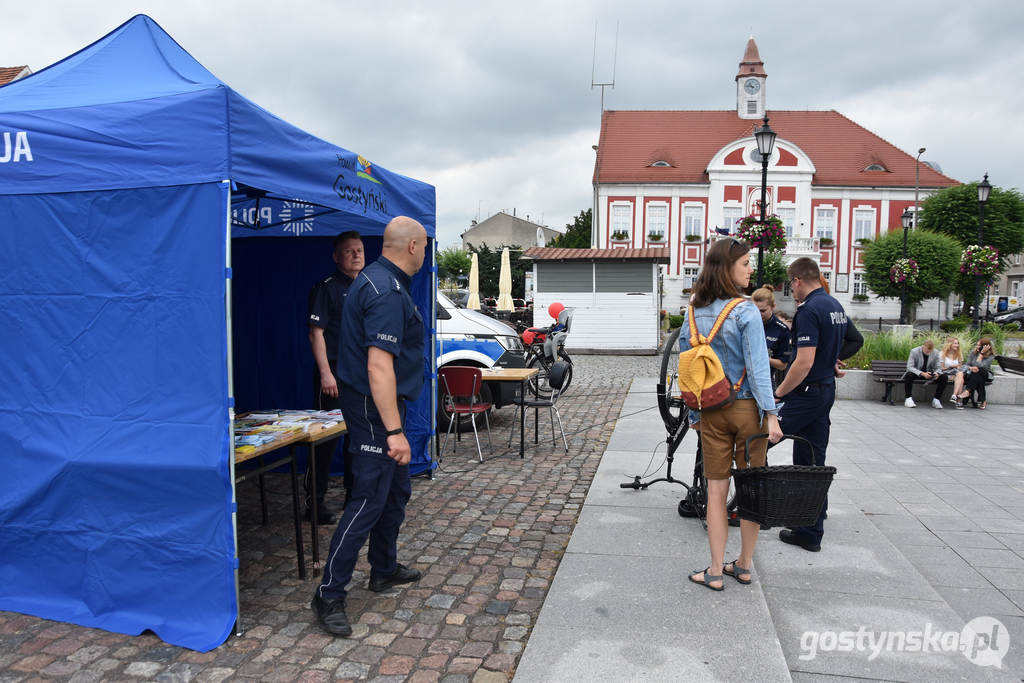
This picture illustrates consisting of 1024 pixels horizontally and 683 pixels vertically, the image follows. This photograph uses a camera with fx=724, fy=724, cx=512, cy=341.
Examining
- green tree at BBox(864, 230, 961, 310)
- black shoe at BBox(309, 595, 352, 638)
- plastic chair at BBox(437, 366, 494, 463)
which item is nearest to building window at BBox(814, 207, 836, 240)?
green tree at BBox(864, 230, 961, 310)

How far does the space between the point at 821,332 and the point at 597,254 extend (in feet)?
54.5

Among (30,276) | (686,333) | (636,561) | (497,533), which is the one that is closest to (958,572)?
(636,561)

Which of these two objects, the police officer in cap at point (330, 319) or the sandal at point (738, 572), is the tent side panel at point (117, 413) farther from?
the sandal at point (738, 572)

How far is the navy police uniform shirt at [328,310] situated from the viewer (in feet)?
16.5

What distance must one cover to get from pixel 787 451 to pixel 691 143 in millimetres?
49130

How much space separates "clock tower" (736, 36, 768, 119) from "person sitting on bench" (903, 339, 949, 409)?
4672 centimetres

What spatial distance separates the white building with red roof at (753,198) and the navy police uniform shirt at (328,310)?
45.9 metres

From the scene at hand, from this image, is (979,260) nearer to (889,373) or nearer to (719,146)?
(889,373)

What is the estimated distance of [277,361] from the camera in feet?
21.5

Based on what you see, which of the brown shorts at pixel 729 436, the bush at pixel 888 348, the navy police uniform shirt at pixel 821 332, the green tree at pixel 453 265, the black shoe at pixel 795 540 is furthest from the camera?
the green tree at pixel 453 265

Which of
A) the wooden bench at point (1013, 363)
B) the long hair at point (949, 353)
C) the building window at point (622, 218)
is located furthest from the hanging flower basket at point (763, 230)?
the building window at point (622, 218)

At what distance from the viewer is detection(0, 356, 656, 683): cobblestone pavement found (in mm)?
3154

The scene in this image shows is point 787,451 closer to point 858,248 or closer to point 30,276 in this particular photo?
point 30,276

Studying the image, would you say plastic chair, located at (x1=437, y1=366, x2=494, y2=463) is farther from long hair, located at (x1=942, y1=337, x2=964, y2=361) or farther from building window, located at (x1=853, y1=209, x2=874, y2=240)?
building window, located at (x1=853, y1=209, x2=874, y2=240)
